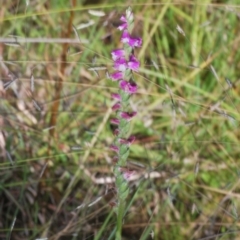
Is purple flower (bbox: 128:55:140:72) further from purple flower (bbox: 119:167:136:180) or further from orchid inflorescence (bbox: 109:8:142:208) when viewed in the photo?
purple flower (bbox: 119:167:136:180)

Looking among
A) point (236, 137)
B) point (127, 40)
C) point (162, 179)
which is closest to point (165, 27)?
point (236, 137)

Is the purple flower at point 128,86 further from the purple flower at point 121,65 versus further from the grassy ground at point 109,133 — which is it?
the grassy ground at point 109,133

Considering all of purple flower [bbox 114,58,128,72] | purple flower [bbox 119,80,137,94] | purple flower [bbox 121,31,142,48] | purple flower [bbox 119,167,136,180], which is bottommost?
purple flower [bbox 119,167,136,180]

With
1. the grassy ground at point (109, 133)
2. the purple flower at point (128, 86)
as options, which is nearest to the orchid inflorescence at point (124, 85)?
the purple flower at point (128, 86)

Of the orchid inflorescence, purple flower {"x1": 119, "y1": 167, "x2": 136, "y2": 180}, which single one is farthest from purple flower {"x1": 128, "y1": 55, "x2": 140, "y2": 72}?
purple flower {"x1": 119, "y1": 167, "x2": 136, "y2": 180}

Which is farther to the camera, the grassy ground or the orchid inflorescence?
the grassy ground

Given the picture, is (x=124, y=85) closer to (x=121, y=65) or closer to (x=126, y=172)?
(x=121, y=65)

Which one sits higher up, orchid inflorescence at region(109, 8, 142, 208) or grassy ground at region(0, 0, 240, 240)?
orchid inflorescence at region(109, 8, 142, 208)
